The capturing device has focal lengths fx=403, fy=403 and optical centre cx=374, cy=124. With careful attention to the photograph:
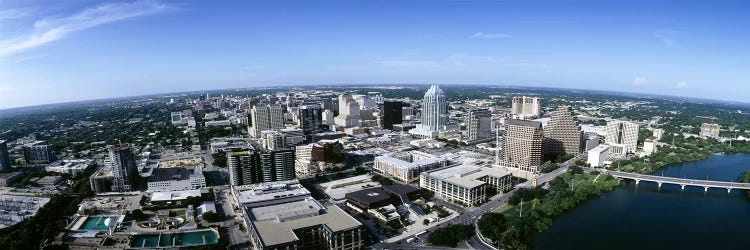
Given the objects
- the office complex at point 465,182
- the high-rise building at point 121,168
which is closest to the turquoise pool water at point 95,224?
the high-rise building at point 121,168

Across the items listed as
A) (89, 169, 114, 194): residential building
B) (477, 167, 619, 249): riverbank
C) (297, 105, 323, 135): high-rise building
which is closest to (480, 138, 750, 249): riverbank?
(477, 167, 619, 249): riverbank

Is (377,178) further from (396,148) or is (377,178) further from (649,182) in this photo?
(649,182)

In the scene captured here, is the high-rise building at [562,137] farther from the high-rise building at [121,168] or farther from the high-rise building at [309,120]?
the high-rise building at [121,168]

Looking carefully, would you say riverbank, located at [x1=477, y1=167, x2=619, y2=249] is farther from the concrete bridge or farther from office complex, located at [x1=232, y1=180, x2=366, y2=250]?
office complex, located at [x1=232, y1=180, x2=366, y2=250]

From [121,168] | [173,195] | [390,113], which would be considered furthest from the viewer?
[390,113]

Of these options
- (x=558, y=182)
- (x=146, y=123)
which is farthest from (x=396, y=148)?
(x=146, y=123)

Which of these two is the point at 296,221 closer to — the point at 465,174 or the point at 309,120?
the point at 465,174

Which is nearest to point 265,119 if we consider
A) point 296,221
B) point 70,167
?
point 70,167
